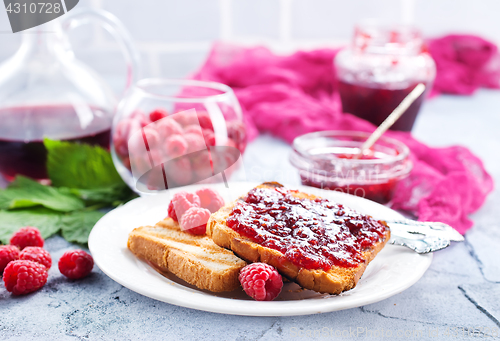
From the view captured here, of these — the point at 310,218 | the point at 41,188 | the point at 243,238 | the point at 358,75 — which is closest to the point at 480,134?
the point at 358,75

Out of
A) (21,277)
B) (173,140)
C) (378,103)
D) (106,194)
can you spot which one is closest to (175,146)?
(173,140)

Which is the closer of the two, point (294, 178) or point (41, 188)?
point (41, 188)

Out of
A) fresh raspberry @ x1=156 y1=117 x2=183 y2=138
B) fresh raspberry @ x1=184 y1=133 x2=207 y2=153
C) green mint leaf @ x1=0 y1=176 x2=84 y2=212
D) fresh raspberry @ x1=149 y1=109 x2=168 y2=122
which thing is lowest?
green mint leaf @ x1=0 y1=176 x2=84 y2=212

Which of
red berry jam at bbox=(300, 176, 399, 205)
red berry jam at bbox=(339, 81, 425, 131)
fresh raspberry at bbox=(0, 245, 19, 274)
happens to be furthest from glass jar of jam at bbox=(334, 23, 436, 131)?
fresh raspberry at bbox=(0, 245, 19, 274)

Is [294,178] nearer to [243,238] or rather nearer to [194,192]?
[194,192]

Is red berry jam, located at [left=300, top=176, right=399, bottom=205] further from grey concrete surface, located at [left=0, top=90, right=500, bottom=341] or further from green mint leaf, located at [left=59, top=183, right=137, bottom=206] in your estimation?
green mint leaf, located at [left=59, top=183, right=137, bottom=206]

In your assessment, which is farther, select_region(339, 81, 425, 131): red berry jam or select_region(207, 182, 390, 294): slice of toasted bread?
select_region(339, 81, 425, 131): red berry jam

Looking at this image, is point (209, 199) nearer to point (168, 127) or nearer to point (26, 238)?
point (168, 127)
